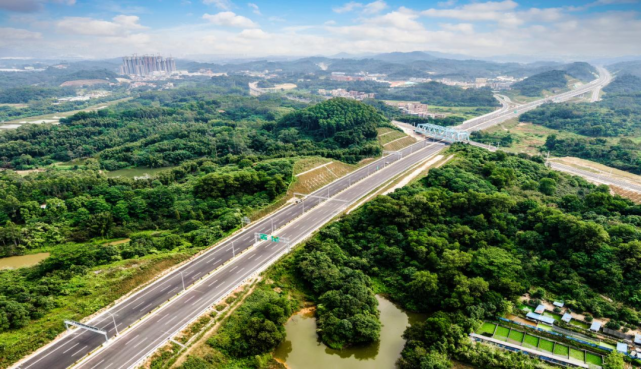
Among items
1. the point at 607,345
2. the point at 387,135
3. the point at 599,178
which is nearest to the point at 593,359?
the point at 607,345

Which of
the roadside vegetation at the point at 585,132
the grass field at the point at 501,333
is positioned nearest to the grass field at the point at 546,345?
the grass field at the point at 501,333

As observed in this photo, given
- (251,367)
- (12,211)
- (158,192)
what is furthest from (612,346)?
(12,211)

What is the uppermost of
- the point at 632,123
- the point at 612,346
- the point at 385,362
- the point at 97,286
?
the point at 632,123

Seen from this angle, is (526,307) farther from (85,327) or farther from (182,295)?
(85,327)

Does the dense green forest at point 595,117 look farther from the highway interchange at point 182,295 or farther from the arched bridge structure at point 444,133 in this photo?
the highway interchange at point 182,295

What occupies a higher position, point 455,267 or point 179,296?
point 455,267

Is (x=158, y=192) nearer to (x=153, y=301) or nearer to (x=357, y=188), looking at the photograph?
(x=153, y=301)

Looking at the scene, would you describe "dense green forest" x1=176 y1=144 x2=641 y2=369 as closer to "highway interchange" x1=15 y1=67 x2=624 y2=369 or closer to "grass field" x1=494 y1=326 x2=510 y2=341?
"grass field" x1=494 y1=326 x2=510 y2=341
